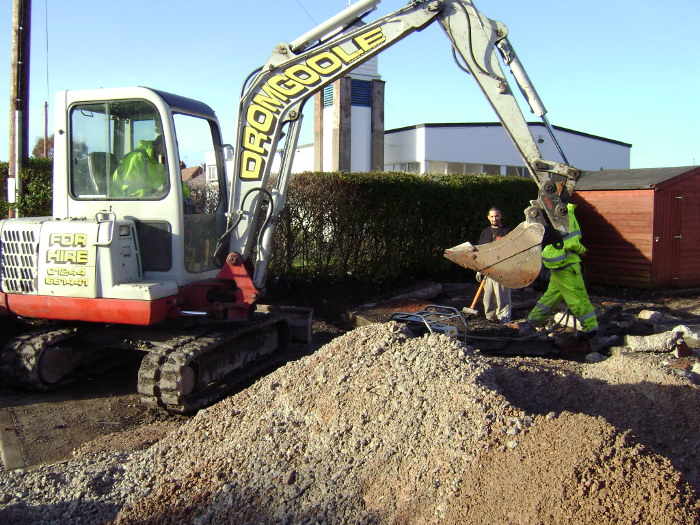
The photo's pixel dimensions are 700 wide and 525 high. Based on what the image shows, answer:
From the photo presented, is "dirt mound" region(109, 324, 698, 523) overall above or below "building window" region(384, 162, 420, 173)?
below

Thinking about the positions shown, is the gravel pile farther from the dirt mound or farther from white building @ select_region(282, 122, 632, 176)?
white building @ select_region(282, 122, 632, 176)

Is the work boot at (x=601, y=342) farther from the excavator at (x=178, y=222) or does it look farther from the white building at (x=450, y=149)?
the white building at (x=450, y=149)

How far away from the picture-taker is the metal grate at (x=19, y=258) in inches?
231

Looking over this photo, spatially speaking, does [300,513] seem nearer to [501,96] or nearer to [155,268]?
[155,268]

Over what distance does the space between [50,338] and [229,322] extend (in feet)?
5.25

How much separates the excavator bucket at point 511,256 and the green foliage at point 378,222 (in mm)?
4395

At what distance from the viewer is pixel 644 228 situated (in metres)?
12.5

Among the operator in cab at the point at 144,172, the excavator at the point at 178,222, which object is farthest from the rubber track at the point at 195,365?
the operator in cab at the point at 144,172

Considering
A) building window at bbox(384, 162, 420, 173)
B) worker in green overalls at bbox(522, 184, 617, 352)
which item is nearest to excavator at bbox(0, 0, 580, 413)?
worker in green overalls at bbox(522, 184, 617, 352)

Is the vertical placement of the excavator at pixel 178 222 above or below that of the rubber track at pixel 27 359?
above

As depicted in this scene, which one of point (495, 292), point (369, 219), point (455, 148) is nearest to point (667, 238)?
point (495, 292)

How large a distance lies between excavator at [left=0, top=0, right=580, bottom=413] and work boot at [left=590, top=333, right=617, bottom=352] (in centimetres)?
218

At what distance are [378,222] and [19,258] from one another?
6.11m

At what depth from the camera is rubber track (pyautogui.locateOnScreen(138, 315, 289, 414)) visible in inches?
209
